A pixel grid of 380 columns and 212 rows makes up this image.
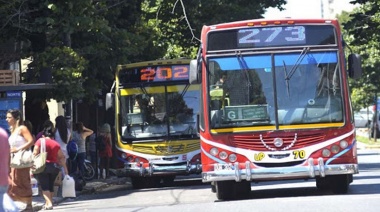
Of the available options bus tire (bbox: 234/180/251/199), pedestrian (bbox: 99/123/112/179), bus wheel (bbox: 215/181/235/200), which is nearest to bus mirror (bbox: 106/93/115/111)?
bus tire (bbox: 234/180/251/199)

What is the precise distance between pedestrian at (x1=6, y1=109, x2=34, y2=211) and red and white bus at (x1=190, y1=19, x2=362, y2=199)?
307cm

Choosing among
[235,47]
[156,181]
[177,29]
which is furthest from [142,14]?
[235,47]

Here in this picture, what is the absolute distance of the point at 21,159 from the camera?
14516mm

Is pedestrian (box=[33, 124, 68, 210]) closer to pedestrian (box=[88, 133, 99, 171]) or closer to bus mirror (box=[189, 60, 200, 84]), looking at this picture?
bus mirror (box=[189, 60, 200, 84])

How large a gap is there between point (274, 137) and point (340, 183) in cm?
194

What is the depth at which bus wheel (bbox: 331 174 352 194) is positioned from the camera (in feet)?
53.4

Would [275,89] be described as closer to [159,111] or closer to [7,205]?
[159,111]

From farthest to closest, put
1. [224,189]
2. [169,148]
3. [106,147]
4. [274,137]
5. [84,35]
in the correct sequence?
[106,147]
[84,35]
[169,148]
[224,189]
[274,137]

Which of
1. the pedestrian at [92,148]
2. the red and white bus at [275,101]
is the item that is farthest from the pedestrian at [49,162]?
the pedestrian at [92,148]

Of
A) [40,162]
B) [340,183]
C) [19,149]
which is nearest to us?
[19,149]

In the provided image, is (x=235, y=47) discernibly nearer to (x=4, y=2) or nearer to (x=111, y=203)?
(x=111, y=203)

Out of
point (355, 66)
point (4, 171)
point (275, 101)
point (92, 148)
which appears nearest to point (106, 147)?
point (92, 148)

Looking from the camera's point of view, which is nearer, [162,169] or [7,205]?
[7,205]

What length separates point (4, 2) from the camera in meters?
21.3
